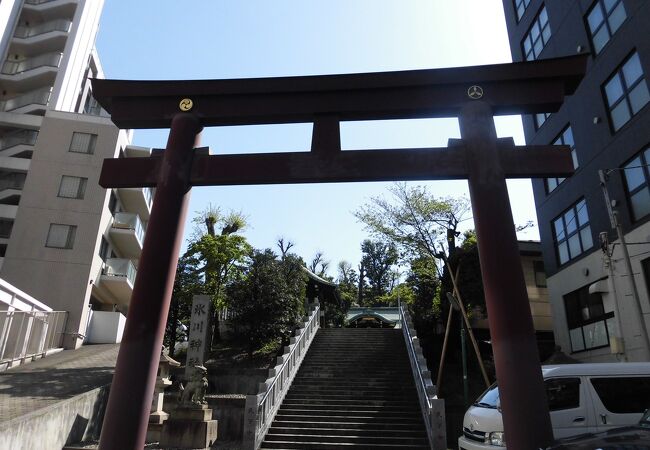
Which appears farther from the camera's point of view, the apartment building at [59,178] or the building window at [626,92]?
the apartment building at [59,178]

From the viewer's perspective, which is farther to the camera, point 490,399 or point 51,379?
point 51,379

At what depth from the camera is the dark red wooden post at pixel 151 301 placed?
17.6ft

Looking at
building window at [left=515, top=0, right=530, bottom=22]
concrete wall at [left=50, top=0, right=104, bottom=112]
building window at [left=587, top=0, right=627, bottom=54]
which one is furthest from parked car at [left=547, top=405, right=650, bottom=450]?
concrete wall at [left=50, top=0, right=104, bottom=112]

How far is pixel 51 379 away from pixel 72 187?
1430cm

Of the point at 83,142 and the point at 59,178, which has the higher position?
the point at 83,142

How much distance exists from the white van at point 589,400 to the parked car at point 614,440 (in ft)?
7.66

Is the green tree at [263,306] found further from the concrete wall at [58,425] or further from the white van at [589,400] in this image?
the white van at [589,400]

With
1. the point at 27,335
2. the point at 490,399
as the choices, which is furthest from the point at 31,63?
the point at 490,399

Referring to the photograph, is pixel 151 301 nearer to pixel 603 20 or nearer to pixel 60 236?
pixel 603 20

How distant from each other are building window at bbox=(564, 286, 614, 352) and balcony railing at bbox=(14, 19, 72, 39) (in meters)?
34.6

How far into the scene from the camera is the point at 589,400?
7.29m

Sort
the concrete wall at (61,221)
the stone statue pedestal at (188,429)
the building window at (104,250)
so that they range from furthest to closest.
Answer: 1. the building window at (104,250)
2. the concrete wall at (61,221)
3. the stone statue pedestal at (188,429)

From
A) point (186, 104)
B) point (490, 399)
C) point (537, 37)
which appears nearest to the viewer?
point (186, 104)

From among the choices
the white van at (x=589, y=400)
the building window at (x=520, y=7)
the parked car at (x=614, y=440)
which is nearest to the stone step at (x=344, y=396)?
the white van at (x=589, y=400)
